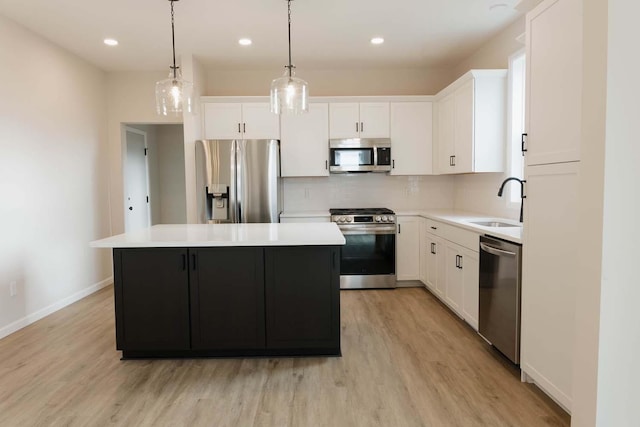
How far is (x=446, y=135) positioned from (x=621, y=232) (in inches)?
123

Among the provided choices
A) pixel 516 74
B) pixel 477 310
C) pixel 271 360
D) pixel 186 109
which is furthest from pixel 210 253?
pixel 516 74

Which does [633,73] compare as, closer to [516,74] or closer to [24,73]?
[516,74]

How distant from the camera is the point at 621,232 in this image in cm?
137

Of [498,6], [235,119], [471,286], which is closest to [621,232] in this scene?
[471,286]

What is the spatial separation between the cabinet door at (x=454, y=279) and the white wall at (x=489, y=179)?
25.3 inches

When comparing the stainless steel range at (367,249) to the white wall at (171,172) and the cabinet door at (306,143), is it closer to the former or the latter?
the cabinet door at (306,143)

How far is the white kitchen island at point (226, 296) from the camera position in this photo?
2.65 meters

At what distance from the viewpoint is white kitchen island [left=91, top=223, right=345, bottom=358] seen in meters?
2.65

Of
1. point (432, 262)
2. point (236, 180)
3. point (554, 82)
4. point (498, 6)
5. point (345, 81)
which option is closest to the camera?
point (554, 82)

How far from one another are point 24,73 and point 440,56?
433 cm

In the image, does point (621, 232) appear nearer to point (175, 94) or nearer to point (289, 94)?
point (289, 94)

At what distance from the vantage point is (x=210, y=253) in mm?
2645

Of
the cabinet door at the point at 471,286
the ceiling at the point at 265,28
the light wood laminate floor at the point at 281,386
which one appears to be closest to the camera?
the light wood laminate floor at the point at 281,386

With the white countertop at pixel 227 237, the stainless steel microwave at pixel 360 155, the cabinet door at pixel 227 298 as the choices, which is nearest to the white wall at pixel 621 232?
the white countertop at pixel 227 237
